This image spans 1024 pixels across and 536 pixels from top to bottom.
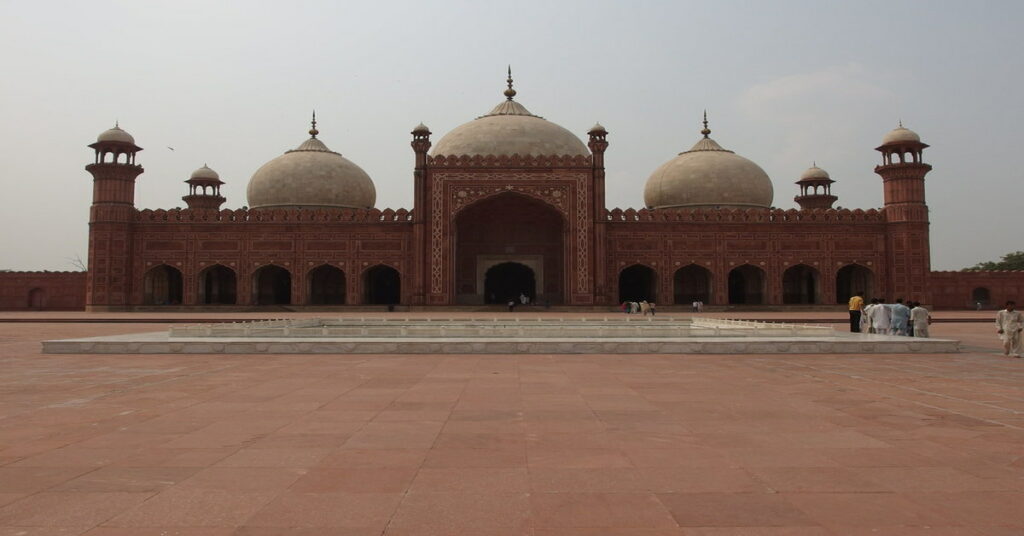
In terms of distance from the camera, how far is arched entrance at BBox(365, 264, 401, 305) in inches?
984

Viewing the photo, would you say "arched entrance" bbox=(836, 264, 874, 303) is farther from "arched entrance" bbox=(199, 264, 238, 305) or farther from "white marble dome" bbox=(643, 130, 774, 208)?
"arched entrance" bbox=(199, 264, 238, 305)

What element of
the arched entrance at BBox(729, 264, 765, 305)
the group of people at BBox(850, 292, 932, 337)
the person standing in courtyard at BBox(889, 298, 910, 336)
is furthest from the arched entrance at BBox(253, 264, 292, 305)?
the person standing in courtyard at BBox(889, 298, 910, 336)

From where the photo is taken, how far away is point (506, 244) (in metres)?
23.7

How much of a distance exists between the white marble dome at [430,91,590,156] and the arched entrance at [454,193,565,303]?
6.46 feet

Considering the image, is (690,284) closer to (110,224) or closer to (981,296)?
(981,296)

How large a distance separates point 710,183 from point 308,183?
50.1 feet

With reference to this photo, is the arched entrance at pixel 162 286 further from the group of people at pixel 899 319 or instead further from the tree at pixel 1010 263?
the tree at pixel 1010 263

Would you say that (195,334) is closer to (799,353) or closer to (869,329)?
(799,353)

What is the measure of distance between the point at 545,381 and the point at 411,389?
102 centimetres

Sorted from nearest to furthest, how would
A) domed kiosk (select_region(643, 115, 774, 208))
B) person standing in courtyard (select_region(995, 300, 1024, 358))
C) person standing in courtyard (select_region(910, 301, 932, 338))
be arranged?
1. person standing in courtyard (select_region(995, 300, 1024, 358))
2. person standing in courtyard (select_region(910, 301, 932, 338))
3. domed kiosk (select_region(643, 115, 774, 208))

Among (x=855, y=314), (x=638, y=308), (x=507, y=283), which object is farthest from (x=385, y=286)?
(x=855, y=314)

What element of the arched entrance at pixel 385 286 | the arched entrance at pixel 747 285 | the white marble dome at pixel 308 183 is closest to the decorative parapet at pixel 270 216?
the arched entrance at pixel 385 286

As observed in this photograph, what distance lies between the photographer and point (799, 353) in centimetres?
752

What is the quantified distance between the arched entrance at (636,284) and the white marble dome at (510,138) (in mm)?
4624
